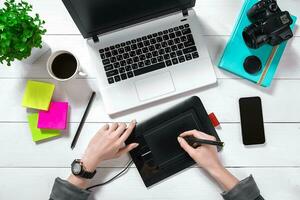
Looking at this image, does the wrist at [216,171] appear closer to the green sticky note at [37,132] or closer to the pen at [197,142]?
the pen at [197,142]

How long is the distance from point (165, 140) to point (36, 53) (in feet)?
1.50

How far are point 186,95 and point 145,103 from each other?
0.13 m

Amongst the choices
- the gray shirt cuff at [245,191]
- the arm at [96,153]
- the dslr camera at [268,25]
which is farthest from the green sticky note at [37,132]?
the dslr camera at [268,25]

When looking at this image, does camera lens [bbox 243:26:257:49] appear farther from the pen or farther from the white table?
the pen

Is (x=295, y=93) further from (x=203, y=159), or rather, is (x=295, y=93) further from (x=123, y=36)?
(x=123, y=36)

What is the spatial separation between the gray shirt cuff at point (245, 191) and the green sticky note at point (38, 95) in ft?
1.91

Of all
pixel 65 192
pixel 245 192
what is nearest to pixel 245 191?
pixel 245 192

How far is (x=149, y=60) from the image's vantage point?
88 centimetres

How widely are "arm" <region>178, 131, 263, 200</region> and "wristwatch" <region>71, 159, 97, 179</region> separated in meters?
0.27

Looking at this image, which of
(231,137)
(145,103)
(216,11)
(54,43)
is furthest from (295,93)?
(54,43)

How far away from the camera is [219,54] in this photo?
916 mm

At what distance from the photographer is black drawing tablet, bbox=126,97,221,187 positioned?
34.6 inches

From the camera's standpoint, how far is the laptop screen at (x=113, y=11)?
721mm

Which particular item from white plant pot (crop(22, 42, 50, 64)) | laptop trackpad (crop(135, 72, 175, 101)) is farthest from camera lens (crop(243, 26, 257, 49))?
white plant pot (crop(22, 42, 50, 64))
